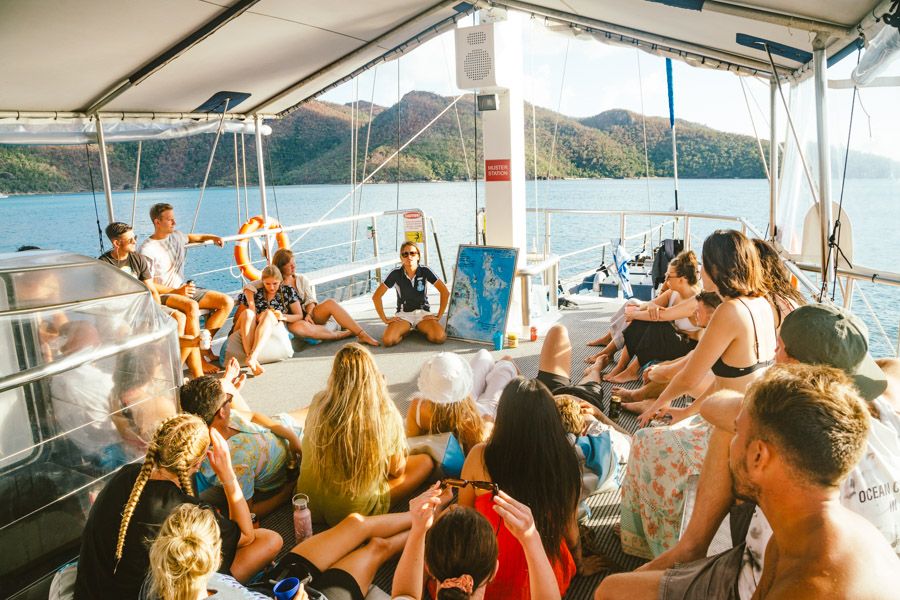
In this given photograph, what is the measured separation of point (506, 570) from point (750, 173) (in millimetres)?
85211

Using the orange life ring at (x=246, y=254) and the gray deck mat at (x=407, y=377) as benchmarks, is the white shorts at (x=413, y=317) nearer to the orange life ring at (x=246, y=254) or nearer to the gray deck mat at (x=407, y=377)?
the gray deck mat at (x=407, y=377)

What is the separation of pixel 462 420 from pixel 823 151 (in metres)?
A: 2.52

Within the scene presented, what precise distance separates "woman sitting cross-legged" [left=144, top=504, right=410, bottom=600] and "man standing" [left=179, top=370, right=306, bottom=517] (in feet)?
1.88

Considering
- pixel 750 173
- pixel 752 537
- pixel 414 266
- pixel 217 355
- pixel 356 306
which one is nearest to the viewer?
pixel 752 537

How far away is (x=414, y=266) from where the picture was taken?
5.49m

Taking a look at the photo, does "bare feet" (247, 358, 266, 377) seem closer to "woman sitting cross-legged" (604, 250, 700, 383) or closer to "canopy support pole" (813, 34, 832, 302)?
"woman sitting cross-legged" (604, 250, 700, 383)

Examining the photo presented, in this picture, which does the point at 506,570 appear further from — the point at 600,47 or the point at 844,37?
the point at 600,47

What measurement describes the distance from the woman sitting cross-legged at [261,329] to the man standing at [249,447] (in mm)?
1930

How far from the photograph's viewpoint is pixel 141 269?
468 cm

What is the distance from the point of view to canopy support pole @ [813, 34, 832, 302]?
3.18 m

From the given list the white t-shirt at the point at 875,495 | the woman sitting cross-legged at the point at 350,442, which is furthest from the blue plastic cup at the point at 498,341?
the white t-shirt at the point at 875,495

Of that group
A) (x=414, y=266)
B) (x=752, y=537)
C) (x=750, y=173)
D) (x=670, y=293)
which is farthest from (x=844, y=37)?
(x=750, y=173)

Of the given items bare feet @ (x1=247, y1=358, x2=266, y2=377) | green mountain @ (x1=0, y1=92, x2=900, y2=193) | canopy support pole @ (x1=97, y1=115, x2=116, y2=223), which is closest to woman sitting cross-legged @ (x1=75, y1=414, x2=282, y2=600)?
bare feet @ (x1=247, y1=358, x2=266, y2=377)

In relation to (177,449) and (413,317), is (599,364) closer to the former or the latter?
(413,317)
